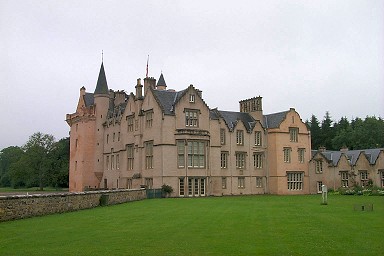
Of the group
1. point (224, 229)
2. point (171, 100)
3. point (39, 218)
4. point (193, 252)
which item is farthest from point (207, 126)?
point (193, 252)

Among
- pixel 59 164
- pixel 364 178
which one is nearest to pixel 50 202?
pixel 364 178

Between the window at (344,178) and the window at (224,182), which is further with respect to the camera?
the window at (344,178)

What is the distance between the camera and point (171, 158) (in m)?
50.3

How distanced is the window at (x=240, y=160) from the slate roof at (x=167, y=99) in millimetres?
12026

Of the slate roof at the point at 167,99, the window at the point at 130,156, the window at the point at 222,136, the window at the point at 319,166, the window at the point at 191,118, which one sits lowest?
the window at the point at 319,166

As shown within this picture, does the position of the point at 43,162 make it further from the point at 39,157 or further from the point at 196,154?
the point at 196,154

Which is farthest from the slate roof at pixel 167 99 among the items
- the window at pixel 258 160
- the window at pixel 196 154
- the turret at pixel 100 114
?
the turret at pixel 100 114

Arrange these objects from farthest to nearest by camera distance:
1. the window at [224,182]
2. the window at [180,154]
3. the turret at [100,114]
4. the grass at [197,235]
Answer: the turret at [100,114]
the window at [224,182]
the window at [180,154]
the grass at [197,235]

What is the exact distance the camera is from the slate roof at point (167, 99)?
50.8m

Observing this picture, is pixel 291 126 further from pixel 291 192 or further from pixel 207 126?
pixel 207 126

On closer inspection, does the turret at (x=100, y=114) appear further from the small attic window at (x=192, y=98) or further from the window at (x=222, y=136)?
the window at (x=222, y=136)

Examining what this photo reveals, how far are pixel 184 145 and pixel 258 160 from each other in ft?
46.1

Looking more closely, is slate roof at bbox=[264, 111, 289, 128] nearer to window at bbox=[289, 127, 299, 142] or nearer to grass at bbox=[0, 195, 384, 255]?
window at bbox=[289, 127, 299, 142]

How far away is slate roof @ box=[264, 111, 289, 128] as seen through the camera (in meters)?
60.8
